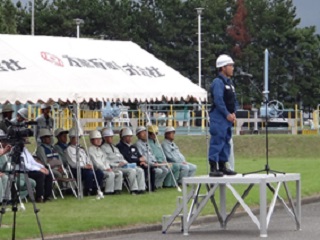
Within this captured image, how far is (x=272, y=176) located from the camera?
723 inches

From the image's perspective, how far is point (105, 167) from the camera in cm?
2545

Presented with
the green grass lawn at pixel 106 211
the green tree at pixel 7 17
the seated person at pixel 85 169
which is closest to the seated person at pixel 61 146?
the seated person at pixel 85 169

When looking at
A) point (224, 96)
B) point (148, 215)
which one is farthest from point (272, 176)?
point (148, 215)

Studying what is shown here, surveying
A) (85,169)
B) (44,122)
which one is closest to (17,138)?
(85,169)

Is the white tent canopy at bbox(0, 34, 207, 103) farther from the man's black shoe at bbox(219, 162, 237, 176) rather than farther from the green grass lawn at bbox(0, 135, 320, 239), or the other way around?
the man's black shoe at bbox(219, 162, 237, 176)

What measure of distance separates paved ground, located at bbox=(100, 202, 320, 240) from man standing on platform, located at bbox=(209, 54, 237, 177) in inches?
39.8

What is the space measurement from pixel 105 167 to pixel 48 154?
4.66ft

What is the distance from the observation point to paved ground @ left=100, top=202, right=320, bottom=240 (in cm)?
1844

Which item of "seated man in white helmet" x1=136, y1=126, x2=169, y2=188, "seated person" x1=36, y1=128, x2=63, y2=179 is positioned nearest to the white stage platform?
"seated person" x1=36, y1=128, x2=63, y2=179

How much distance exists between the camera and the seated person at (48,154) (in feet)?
80.2

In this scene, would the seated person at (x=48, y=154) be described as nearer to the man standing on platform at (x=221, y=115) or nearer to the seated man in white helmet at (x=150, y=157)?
the seated man in white helmet at (x=150, y=157)

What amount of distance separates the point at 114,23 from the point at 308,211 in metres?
69.6

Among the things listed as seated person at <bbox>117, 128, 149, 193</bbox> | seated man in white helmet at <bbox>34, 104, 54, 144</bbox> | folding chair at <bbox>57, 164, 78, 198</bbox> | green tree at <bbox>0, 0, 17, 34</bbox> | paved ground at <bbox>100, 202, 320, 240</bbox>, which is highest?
green tree at <bbox>0, 0, 17, 34</bbox>

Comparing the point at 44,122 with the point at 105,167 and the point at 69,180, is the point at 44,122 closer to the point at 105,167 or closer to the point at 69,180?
the point at 105,167
